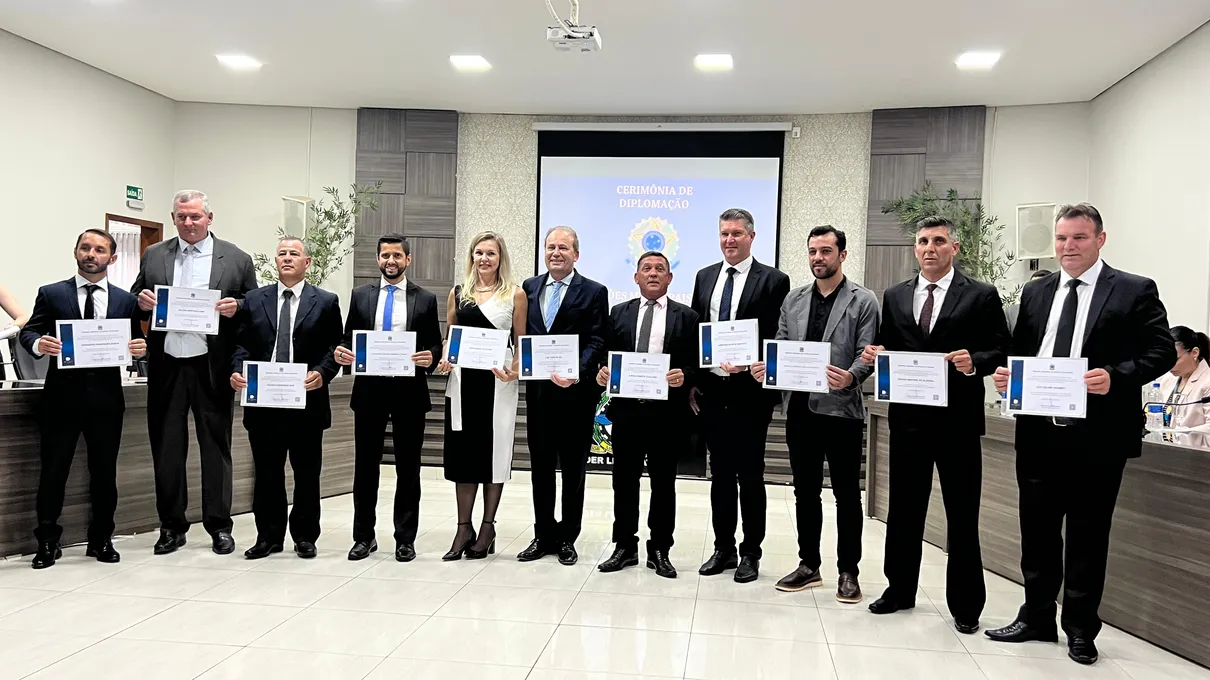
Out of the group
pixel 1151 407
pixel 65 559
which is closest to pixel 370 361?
pixel 65 559

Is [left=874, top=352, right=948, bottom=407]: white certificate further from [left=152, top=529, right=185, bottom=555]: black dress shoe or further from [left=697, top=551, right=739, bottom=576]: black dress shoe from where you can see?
[left=152, top=529, right=185, bottom=555]: black dress shoe

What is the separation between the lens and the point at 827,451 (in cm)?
371

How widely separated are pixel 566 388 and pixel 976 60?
4702 mm

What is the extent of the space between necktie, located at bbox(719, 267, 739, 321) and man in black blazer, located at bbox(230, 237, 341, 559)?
6.40 feet

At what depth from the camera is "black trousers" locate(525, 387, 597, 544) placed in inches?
162

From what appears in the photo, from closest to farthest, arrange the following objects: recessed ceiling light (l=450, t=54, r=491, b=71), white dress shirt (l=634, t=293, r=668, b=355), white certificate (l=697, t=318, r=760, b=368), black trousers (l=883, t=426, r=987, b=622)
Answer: black trousers (l=883, t=426, r=987, b=622) → white certificate (l=697, t=318, r=760, b=368) → white dress shirt (l=634, t=293, r=668, b=355) → recessed ceiling light (l=450, t=54, r=491, b=71)

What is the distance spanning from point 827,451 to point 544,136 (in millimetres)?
5777

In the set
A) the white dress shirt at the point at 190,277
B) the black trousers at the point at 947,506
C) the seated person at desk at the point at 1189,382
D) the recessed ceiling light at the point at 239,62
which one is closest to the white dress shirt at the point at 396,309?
the white dress shirt at the point at 190,277

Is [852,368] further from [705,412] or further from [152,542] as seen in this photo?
[152,542]

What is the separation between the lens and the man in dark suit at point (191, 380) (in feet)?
13.6

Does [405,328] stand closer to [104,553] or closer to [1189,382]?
[104,553]

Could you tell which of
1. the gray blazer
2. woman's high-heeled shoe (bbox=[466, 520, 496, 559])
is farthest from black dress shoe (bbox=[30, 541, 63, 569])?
the gray blazer

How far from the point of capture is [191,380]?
4164 millimetres

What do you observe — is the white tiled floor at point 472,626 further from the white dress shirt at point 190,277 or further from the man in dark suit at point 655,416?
the white dress shirt at point 190,277
